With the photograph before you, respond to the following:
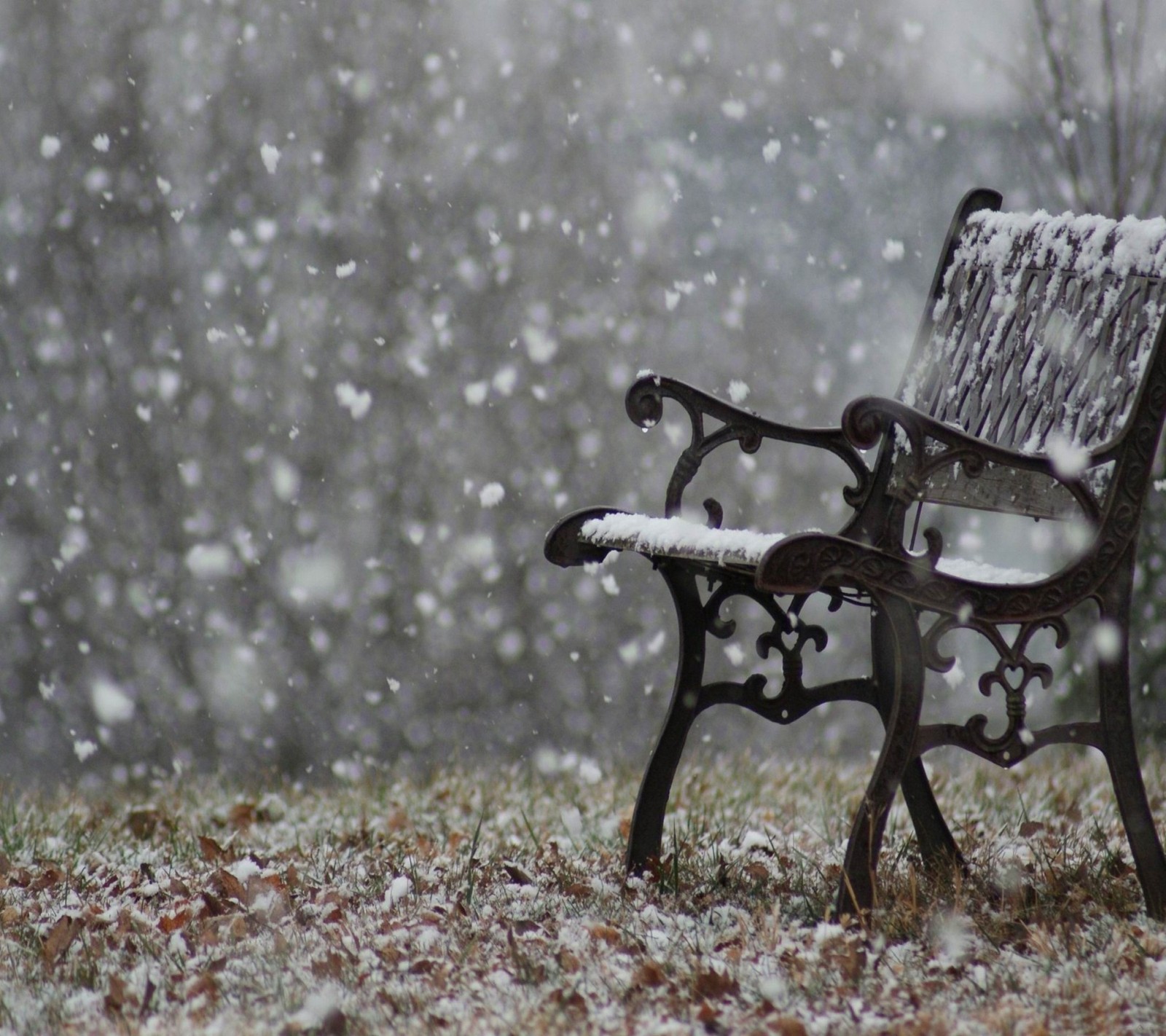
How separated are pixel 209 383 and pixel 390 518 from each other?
0.88 m

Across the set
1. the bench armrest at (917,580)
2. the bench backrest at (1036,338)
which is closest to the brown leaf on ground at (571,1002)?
the bench armrest at (917,580)

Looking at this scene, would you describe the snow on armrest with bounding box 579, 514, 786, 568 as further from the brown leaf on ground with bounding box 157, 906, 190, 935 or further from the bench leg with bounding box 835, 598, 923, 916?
the brown leaf on ground with bounding box 157, 906, 190, 935

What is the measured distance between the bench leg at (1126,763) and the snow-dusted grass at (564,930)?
0.28ft

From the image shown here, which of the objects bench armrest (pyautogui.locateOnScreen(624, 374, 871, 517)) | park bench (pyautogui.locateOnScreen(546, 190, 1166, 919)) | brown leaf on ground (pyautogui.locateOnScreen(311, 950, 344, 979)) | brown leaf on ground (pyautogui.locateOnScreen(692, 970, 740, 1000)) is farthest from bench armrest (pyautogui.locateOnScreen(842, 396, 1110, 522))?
brown leaf on ground (pyautogui.locateOnScreen(311, 950, 344, 979))

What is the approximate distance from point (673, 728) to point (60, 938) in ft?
3.45

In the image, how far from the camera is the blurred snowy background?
16.7 feet

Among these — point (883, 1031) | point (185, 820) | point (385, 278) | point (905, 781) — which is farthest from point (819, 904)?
point (385, 278)

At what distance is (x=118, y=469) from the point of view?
5109mm

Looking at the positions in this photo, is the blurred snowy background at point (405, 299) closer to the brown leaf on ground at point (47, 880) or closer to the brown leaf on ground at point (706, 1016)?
the brown leaf on ground at point (47, 880)

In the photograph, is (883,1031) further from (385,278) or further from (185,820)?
(385,278)

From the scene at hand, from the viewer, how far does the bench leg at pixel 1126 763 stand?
2.00 m

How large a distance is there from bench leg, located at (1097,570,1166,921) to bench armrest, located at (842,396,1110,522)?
24cm

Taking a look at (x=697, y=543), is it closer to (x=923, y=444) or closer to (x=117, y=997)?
(x=923, y=444)

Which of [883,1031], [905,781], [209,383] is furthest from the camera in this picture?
[209,383]
